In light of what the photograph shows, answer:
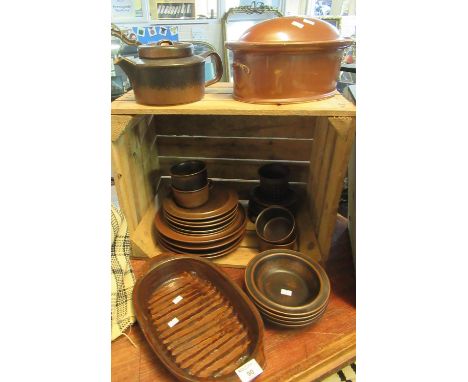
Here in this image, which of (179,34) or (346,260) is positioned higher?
(179,34)

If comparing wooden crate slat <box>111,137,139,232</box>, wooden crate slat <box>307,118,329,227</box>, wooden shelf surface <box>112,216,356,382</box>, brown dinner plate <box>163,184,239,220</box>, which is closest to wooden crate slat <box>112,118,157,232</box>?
wooden crate slat <box>111,137,139,232</box>

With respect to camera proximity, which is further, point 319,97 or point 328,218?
point 328,218

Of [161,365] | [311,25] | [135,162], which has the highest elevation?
[311,25]

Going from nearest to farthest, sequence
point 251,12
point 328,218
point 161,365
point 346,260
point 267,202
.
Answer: point 161,365 → point 328,218 → point 346,260 → point 267,202 → point 251,12

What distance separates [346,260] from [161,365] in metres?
0.62

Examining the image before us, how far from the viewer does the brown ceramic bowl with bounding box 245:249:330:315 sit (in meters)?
0.79

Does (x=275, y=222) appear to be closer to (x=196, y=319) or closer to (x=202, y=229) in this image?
(x=202, y=229)

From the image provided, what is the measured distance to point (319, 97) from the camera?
0.79m

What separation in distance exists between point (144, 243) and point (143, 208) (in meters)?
0.15

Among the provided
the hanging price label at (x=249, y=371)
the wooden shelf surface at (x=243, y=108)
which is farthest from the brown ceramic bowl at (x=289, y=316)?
the wooden shelf surface at (x=243, y=108)

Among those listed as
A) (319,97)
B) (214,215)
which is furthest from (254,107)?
(214,215)

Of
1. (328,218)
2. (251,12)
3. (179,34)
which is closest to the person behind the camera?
(328,218)

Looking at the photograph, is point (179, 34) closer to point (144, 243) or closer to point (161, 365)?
point (144, 243)

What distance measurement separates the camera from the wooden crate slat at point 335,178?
0.74 m
